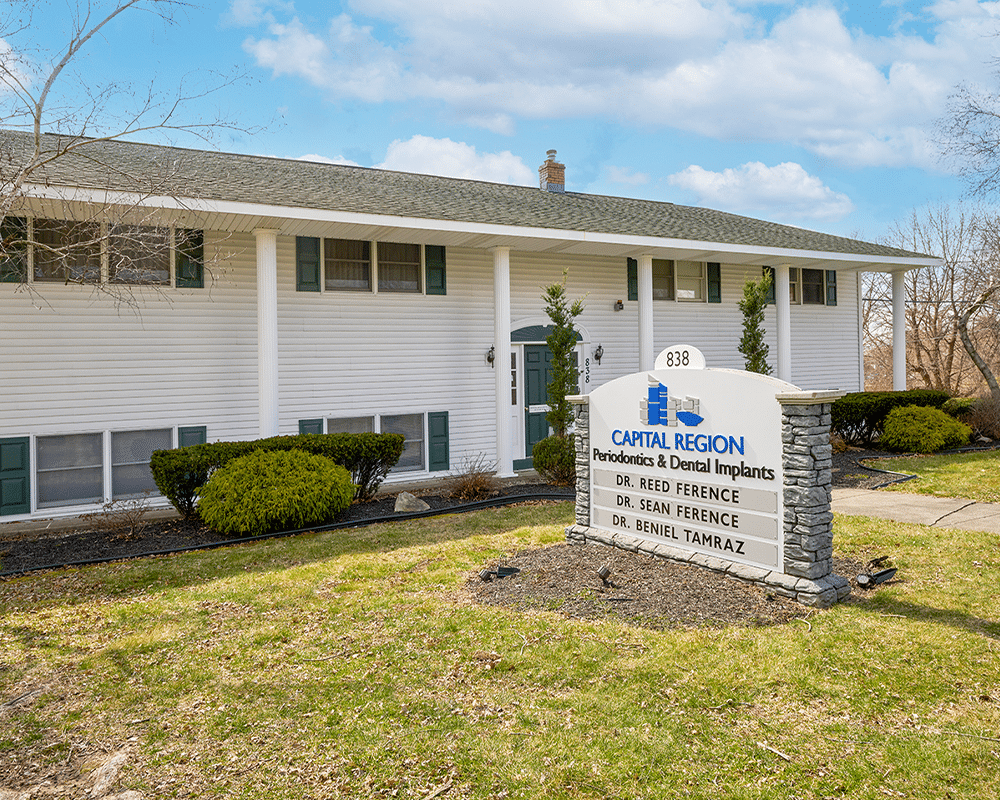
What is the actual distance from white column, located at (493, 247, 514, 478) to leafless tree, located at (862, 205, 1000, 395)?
17997 mm

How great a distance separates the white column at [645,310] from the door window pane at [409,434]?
4.63 m

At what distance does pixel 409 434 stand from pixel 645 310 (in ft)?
17.2

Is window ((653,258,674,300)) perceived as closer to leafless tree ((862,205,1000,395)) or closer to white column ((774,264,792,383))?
white column ((774,264,792,383))

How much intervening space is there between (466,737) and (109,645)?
2.99m

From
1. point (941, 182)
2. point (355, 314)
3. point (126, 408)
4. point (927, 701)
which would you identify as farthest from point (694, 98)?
point (927, 701)

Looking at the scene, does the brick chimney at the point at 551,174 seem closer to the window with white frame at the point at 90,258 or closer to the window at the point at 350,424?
the window at the point at 350,424

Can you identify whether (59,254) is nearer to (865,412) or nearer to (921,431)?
(865,412)

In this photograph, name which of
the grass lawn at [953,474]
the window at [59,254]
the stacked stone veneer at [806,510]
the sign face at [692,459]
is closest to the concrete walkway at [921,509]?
the grass lawn at [953,474]

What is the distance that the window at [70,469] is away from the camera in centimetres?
909

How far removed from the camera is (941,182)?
2627cm

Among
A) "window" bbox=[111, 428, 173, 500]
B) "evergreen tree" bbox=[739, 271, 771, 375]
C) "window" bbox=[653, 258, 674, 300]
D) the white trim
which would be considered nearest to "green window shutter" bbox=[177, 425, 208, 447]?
"window" bbox=[111, 428, 173, 500]

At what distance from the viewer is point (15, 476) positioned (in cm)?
885

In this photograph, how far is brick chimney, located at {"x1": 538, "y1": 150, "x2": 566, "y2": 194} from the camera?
15984 millimetres

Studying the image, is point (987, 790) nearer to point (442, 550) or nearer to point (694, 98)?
point (442, 550)
